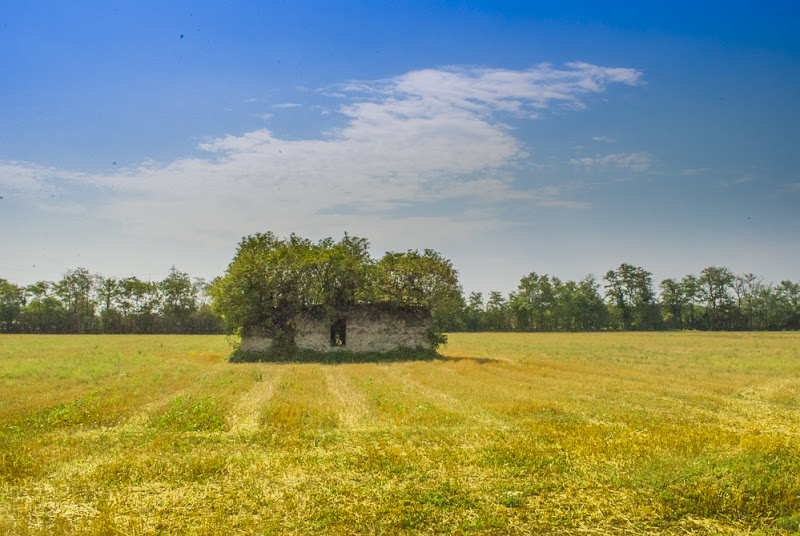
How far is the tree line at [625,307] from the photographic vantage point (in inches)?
3595

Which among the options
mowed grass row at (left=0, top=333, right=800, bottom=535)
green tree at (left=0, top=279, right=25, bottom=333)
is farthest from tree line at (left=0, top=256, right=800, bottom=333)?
mowed grass row at (left=0, top=333, right=800, bottom=535)

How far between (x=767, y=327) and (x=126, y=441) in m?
109

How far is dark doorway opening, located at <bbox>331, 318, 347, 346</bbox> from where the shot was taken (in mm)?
31688

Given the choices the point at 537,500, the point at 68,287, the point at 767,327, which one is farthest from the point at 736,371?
the point at 68,287

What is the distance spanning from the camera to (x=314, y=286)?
30500 millimetres

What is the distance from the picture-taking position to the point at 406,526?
6.80 m

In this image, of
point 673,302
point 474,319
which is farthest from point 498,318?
point 673,302

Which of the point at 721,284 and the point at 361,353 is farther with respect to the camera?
the point at 721,284

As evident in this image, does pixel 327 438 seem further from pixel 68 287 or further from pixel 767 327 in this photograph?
pixel 767 327

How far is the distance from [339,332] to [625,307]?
7831 cm

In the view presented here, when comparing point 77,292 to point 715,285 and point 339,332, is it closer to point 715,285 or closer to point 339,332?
point 339,332

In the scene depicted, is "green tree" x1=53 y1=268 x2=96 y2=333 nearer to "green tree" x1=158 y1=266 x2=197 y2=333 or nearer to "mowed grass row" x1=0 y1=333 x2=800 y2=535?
"green tree" x1=158 y1=266 x2=197 y2=333

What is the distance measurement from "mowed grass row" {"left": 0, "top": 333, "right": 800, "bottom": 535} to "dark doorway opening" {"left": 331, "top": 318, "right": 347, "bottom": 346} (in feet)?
45.6

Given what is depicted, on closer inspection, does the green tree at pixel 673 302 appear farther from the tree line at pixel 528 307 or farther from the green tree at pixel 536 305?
the green tree at pixel 536 305
